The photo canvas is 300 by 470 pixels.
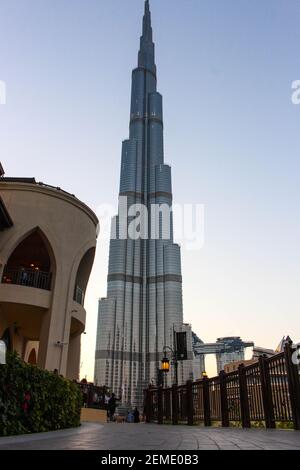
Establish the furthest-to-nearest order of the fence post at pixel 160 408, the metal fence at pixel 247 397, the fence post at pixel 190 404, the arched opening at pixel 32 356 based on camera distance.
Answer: the arched opening at pixel 32 356, the fence post at pixel 160 408, the fence post at pixel 190 404, the metal fence at pixel 247 397

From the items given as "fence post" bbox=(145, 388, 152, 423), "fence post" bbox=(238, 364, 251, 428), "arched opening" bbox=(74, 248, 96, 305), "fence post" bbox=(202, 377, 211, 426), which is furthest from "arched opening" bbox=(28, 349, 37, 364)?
"fence post" bbox=(238, 364, 251, 428)

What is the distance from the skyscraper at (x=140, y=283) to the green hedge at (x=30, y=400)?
423 ft

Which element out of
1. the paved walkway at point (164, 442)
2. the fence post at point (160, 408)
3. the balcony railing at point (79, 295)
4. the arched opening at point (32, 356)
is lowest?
the paved walkway at point (164, 442)

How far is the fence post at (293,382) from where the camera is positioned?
26.4 ft

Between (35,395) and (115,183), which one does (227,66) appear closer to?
(35,395)

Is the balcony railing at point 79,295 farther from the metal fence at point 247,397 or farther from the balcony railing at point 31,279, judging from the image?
the metal fence at point 247,397

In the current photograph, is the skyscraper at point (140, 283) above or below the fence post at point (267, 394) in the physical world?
above

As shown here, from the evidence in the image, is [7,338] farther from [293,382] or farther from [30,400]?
[293,382]

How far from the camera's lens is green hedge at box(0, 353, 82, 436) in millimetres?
8328

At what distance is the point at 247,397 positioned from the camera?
35.1 ft

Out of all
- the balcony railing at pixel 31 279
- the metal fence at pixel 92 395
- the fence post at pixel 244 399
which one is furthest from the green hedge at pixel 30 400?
the metal fence at pixel 92 395

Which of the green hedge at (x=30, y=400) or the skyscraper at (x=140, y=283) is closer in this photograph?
the green hedge at (x=30, y=400)

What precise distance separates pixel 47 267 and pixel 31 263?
3.29ft

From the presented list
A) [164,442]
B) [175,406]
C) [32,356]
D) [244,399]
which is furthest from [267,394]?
[32,356]
